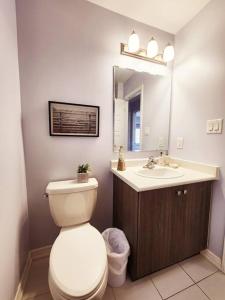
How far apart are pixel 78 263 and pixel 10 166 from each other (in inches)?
28.0

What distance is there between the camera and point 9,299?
2.87ft

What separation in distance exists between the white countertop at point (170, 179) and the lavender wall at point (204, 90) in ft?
0.23

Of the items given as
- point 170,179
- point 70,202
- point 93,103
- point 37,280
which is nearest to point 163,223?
point 170,179

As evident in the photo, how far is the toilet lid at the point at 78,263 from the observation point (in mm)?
708

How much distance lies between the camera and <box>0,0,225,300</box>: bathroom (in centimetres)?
107

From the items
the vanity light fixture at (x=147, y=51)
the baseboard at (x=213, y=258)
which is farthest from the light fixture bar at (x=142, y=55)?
the baseboard at (x=213, y=258)

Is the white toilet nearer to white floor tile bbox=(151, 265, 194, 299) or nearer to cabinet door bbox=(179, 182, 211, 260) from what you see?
white floor tile bbox=(151, 265, 194, 299)

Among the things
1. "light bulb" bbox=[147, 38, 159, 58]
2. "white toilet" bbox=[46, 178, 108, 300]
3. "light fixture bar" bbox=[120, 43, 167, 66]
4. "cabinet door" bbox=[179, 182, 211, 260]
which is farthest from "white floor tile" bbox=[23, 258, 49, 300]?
"light bulb" bbox=[147, 38, 159, 58]

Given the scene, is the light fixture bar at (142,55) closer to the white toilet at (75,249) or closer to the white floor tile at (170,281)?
the white toilet at (75,249)

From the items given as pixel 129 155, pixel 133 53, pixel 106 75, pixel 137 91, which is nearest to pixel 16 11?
pixel 106 75

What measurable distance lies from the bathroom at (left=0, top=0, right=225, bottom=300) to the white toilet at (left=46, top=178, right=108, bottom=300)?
26 centimetres

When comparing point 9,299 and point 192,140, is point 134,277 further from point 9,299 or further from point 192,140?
point 192,140

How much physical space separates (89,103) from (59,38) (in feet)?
1.87

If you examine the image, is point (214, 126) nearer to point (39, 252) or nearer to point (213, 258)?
point (213, 258)
